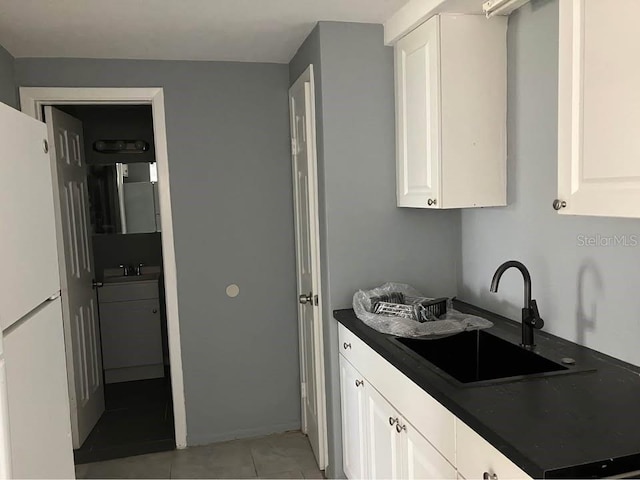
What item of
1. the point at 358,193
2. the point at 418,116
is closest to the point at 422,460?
the point at 358,193

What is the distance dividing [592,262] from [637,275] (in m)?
0.19

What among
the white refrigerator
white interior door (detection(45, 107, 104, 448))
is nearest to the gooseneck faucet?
the white refrigerator

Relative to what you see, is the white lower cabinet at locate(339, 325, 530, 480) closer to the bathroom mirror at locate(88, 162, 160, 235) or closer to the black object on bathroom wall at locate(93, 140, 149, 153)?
the bathroom mirror at locate(88, 162, 160, 235)

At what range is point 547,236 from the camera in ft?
6.51

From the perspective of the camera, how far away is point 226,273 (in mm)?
3162

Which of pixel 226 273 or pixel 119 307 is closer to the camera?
pixel 226 273

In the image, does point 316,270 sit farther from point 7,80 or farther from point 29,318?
point 7,80

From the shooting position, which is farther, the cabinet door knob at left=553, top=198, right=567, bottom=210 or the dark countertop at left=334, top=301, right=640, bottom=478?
the cabinet door knob at left=553, top=198, right=567, bottom=210

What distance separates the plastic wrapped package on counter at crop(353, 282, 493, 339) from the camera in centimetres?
208

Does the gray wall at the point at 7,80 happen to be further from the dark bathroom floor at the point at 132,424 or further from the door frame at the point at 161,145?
the dark bathroom floor at the point at 132,424

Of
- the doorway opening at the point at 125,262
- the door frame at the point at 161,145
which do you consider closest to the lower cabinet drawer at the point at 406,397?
the door frame at the point at 161,145

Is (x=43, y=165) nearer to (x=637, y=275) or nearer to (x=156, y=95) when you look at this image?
(x=156, y=95)

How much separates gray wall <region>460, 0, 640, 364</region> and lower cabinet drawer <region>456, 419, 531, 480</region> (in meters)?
0.65

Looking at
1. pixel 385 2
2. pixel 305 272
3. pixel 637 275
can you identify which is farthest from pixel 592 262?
pixel 305 272
